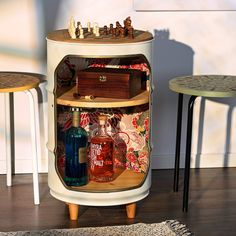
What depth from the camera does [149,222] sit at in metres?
2.92

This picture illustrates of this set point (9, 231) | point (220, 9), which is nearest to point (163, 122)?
point (220, 9)

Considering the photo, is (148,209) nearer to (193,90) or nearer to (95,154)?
(95,154)

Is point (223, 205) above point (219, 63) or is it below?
below

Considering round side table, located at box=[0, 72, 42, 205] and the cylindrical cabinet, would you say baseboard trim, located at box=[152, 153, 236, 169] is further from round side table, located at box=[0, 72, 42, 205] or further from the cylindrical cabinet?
round side table, located at box=[0, 72, 42, 205]

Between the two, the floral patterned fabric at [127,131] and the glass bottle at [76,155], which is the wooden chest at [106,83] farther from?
the floral patterned fabric at [127,131]

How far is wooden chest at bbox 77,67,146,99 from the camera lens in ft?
9.37

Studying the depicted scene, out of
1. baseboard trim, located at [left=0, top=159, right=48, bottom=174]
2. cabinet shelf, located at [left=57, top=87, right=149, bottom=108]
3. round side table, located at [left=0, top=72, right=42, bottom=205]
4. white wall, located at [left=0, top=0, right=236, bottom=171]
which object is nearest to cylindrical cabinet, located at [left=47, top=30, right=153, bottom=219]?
cabinet shelf, located at [left=57, top=87, right=149, bottom=108]

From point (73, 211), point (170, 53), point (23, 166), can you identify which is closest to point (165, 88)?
point (170, 53)

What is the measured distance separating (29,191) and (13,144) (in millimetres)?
337

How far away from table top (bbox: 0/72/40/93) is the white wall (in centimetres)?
22

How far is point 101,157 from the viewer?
3.00 m

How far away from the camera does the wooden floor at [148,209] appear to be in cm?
289

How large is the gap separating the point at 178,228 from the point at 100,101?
59cm

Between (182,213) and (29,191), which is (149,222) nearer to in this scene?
(182,213)
